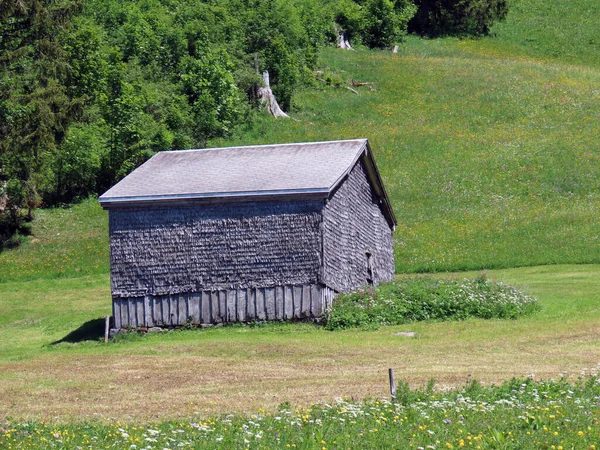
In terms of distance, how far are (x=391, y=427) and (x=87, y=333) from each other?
18303 millimetres

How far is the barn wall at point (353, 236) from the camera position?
29750 millimetres

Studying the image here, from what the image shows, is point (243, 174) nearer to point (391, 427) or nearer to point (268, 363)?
point (268, 363)

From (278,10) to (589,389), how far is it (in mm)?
60182

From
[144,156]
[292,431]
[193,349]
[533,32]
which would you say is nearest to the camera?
[292,431]

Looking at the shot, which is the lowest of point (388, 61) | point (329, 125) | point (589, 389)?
point (589, 389)

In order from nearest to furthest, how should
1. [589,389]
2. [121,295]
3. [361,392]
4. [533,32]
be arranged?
[589,389]
[361,392]
[121,295]
[533,32]

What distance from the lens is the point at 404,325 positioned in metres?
27.8

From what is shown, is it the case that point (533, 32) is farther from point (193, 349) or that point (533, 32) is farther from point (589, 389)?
point (589, 389)

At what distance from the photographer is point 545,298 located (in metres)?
31.2

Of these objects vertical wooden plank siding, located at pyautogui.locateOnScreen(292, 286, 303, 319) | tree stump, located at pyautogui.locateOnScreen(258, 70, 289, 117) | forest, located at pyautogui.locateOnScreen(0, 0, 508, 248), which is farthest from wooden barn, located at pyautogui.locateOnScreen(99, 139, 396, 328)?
tree stump, located at pyautogui.locateOnScreen(258, 70, 289, 117)

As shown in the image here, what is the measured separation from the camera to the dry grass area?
18.5 metres

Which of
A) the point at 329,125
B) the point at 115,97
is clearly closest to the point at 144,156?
the point at 115,97

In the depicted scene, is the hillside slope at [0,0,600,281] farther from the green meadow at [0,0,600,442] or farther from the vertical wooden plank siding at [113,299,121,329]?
the vertical wooden plank siding at [113,299,121,329]

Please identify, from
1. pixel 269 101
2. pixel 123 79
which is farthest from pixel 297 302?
pixel 269 101
